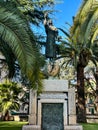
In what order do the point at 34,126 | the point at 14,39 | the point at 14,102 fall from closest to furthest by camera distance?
the point at 14,39, the point at 34,126, the point at 14,102

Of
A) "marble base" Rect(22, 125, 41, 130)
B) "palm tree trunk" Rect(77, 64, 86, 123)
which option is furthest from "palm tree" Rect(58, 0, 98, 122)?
"marble base" Rect(22, 125, 41, 130)

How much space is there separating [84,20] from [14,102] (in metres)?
12.7

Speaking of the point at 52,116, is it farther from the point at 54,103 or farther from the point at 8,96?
the point at 8,96

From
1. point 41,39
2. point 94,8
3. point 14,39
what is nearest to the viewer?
point 14,39

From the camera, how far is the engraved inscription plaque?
1439 centimetres

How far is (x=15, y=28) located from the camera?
10094 mm

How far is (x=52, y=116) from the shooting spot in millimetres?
14391

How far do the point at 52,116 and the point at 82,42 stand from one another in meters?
8.98

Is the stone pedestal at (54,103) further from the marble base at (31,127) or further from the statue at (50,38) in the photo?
the statue at (50,38)

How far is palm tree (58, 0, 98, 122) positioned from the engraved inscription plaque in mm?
6692

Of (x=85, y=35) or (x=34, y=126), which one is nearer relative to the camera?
(x=34, y=126)

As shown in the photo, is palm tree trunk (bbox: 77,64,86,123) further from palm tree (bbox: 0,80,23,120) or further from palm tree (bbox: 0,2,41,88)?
palm tree (bbox: 0,2,41,88)

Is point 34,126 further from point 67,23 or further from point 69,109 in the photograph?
point 67,23

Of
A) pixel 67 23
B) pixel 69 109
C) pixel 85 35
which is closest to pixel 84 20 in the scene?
pixel 85 35
